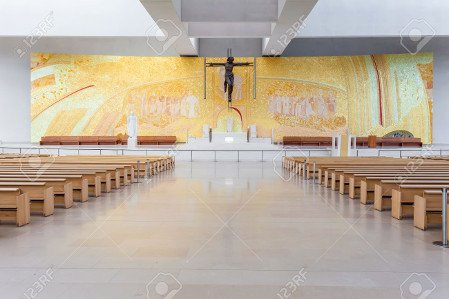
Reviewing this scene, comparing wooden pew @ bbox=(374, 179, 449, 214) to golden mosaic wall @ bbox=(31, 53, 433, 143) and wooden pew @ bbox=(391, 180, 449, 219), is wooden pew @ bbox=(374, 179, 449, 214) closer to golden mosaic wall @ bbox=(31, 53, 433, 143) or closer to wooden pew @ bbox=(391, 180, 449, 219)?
wooden pew @ bbox=(391, 180, 449, 219)

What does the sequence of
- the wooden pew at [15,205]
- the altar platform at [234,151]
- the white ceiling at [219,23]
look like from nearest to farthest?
the wooden pew at [15,205], the altar platform at [234,151], the white ceiling at [219,23]

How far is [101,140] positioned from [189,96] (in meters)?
5.22

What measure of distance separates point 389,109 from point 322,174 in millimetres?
14360

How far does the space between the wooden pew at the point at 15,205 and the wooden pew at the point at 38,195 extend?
47 centimetres

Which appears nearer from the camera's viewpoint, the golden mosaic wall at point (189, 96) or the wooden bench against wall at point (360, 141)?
the wooden bench against wall at point (360, 141)

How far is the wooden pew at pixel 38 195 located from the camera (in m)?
5.53

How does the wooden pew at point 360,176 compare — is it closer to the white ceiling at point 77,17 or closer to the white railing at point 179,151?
the white railing at point 179,151

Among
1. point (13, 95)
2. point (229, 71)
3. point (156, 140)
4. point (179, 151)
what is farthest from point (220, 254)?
point (13, 95)

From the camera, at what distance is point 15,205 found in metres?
4.97

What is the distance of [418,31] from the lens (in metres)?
19.1

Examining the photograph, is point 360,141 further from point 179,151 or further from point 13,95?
point 13,95

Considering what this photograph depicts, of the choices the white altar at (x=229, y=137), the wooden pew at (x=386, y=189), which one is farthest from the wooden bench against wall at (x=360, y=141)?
the wooden pew at (x=386, y=189)

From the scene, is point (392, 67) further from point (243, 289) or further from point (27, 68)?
point (243, 289)

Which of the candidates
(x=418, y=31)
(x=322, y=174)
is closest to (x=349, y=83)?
(x=418, y=31)
